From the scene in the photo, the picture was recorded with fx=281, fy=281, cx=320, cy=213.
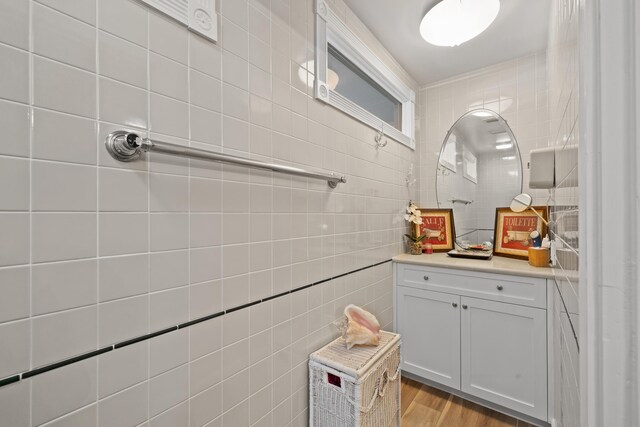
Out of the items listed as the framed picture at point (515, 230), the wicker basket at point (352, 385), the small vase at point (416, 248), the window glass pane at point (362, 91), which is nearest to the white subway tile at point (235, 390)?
the wicker basket at point (352, 385)

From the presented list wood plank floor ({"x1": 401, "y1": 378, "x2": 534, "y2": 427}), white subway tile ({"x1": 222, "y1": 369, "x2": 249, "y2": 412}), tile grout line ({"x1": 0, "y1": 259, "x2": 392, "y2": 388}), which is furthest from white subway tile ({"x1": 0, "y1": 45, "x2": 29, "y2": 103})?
wood plank floor ({"x1": 401, "y1": 378, "x2": 534, "y2": 427})

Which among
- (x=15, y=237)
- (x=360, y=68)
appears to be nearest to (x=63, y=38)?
(x=15, y=237)

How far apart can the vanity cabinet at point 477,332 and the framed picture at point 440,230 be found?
1.49 ft

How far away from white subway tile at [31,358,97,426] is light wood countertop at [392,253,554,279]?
175 centimetres

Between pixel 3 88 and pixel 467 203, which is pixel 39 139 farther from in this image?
pixel 467 203

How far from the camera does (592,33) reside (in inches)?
14.6

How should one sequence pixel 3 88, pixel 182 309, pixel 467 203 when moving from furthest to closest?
pixel 467 203 → pixel 182 309 → pixel 3 88

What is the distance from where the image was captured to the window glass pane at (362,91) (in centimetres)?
162

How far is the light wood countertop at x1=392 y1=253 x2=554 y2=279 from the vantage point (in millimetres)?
A: 1583

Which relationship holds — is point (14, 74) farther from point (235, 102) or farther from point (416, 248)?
point (416, 248)

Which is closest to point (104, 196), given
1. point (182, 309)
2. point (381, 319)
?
point (182, 309)

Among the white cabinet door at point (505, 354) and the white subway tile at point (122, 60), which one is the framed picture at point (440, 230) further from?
the white subway tile at point (122, 60)

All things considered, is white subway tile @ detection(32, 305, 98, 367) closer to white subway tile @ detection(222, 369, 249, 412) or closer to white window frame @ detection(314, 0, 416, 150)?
white subway tile @ detection(222, 369, 249, 412)

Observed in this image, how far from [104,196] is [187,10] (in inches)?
23.6
